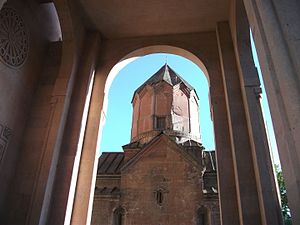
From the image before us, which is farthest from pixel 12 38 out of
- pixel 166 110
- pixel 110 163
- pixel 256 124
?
pixel 110 163

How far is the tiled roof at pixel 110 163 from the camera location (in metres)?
22.2

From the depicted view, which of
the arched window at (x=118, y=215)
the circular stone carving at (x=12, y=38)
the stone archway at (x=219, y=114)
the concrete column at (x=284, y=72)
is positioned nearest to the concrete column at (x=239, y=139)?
Result: the stone archway at (x=219, y=114)

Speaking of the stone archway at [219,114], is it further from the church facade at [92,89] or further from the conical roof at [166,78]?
the conical roof at [166,78]

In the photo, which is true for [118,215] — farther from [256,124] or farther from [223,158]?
[256,124]

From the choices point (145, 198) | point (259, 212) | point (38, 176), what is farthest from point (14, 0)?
point (145, 198)

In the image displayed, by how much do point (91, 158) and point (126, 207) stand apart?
48.0ft

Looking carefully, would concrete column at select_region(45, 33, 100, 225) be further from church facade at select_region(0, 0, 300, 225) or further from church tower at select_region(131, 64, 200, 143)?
church tower at select_region(131, 64, 200, 143)

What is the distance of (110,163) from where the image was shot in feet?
78.2

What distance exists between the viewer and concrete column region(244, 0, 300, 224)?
225cm

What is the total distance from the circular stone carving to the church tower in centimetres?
1711

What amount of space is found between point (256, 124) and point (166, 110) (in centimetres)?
1824

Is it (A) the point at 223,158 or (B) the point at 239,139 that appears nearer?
(B) the point at 239,139

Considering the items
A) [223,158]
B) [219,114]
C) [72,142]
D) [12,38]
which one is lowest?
[223,158]

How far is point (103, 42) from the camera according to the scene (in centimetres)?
751
